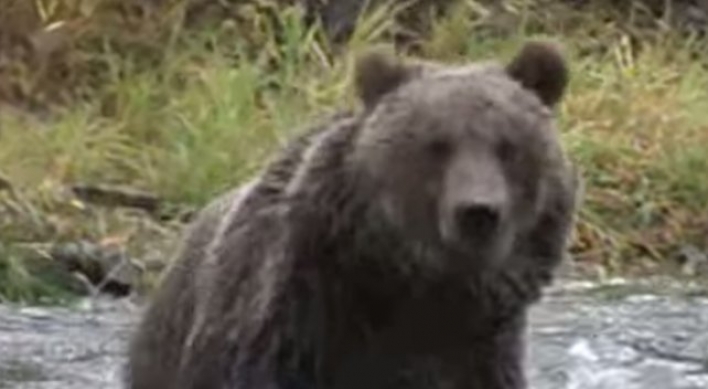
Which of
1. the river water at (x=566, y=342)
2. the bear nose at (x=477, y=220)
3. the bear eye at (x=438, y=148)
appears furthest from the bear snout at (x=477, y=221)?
A: the river water at (x=566, y=342)

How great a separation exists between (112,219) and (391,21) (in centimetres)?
308

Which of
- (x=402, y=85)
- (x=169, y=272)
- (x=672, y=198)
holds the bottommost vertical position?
(x=672, y=198)

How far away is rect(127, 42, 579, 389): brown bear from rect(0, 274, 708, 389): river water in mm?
1757

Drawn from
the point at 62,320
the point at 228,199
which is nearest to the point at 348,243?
the point at 228,199

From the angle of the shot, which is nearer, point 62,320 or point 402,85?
point 402,85

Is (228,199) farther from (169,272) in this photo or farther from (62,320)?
(62,320)

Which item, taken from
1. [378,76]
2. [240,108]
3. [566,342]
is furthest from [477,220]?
[240,108]

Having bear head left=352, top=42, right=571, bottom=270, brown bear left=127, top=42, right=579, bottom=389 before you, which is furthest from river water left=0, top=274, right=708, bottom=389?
bear head left=352, top=42, right=571, bottom=270

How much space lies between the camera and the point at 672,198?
11508 mm

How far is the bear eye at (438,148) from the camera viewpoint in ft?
16.4

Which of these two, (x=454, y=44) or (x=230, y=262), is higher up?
(x=230, y=262)

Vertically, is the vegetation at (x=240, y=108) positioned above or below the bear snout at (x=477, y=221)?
below

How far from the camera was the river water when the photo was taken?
772cm

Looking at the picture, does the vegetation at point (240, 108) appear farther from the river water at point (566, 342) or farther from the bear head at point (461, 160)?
the bear head at point (461, 160)
